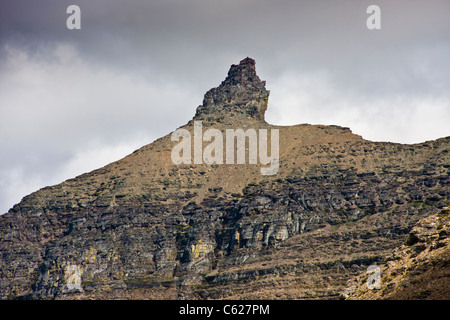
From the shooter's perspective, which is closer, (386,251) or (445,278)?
(445,278)

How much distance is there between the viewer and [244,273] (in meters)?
195

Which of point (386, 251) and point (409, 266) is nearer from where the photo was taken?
point (409, 266)
